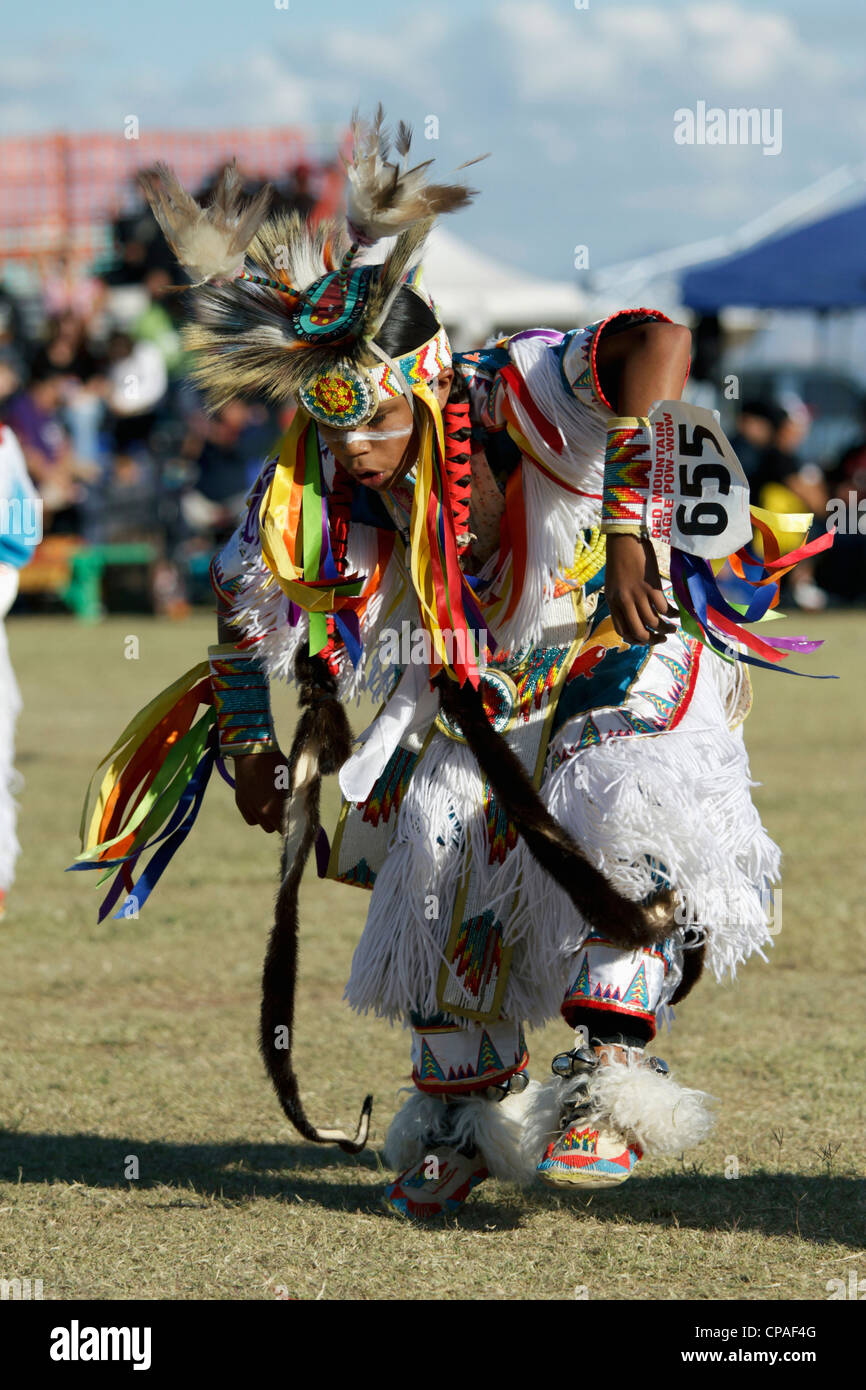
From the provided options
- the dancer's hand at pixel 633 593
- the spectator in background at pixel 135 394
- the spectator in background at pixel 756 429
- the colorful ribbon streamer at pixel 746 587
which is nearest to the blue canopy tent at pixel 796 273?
the spectator in background at pixel 756 429

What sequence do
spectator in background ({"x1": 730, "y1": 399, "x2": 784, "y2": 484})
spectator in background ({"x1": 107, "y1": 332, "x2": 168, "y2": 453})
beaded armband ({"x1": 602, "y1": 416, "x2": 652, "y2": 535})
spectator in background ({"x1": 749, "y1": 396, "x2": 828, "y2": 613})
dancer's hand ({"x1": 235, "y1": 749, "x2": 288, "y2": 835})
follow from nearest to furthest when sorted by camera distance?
beaded armband ({"x1": 602, "y1": 416, "x2": 652, "y2": 535}), dancer's hand ({"x1": 235, "y1": 749, "x2": 288, "y2": 835}), spectator in background ({"x1": 749, "y1": 396, "x2": 828, "y2": 613}), spectator in background ({"x1": 730, "y1": 399, "x2": 784, "y2": 484}), spectator in background ({"x1": 107, "y1": 332, "x2": 168, "y2": 453})

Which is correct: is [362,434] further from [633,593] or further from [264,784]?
[264,784]

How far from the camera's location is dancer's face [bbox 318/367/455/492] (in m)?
2.86

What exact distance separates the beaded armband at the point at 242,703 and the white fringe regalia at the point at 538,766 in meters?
0.07

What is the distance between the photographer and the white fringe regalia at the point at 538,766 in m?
2.84

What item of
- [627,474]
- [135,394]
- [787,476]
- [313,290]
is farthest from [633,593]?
[135,394]

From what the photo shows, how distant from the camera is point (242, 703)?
10.3 feet

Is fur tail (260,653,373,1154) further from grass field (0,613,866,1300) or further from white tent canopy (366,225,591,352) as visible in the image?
white tent canopy (366,225,591,352)

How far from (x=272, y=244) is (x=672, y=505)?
80cm

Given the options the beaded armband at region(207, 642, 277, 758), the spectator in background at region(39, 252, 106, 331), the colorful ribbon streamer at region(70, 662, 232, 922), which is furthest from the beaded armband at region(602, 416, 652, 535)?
the spectator in background at region(39, 252, 106, 331)

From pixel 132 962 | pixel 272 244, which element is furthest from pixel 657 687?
pixel 132 962

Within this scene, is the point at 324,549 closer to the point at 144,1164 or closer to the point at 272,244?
the point at 272,244

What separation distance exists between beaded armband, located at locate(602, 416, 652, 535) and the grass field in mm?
1170

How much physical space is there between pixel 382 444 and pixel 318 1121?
4.76 ft
